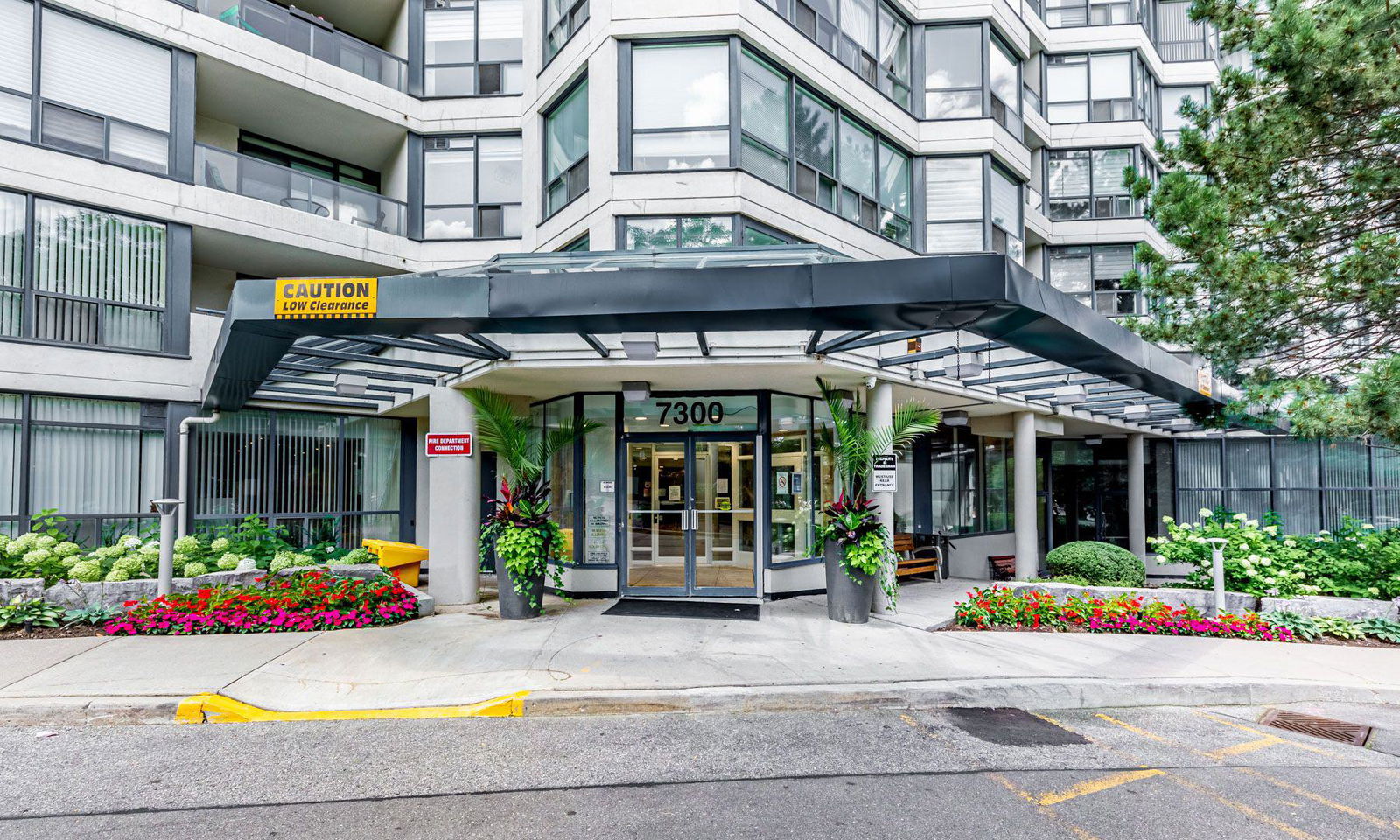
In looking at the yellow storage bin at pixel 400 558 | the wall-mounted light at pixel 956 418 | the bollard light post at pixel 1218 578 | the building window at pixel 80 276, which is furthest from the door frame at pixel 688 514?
the building window at pixel 80 276

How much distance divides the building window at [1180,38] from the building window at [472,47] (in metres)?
18.4

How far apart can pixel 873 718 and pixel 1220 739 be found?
8.74 ft

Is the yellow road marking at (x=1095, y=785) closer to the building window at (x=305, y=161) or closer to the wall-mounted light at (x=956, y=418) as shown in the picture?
the wall-mounted light at (x=956, y=418)

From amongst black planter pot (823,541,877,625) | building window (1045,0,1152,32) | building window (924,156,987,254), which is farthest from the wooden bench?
building window (1045,0,1152,32)

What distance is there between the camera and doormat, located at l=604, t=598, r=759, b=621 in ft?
32.2

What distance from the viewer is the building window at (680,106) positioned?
34.2 ft

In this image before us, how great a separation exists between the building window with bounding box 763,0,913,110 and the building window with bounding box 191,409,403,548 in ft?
36.2

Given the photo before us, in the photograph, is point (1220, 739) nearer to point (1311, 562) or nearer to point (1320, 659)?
point (1320, 659)

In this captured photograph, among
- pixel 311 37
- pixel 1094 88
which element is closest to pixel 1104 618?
pixel 1094 88

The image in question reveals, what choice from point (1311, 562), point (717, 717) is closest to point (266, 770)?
point (717, 717)

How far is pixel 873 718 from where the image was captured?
20.1ft

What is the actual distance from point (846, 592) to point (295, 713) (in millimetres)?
6297

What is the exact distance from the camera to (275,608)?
354 inches

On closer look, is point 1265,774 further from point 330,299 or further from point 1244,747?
point 330,299
